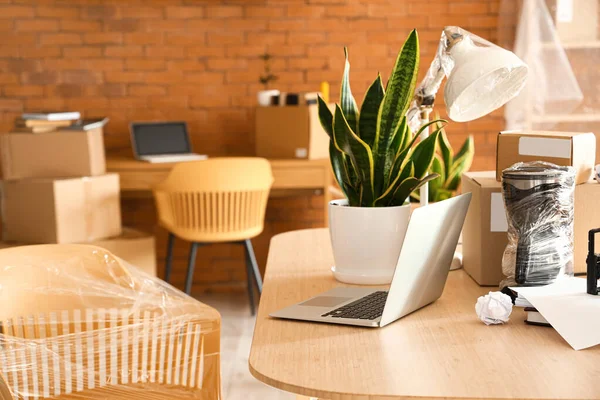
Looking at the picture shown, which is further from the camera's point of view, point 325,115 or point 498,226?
point 325,115

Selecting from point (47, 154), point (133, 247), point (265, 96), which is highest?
point (265, 96)

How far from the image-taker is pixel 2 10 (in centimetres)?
426

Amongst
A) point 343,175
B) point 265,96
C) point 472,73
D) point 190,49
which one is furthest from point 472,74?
point 190,49

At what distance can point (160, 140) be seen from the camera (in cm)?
415

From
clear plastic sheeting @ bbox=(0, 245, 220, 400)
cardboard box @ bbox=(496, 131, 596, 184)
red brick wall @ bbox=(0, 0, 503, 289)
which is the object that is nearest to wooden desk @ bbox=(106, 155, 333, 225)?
red brick wall @ bbox=(0, 0, 503, 289)

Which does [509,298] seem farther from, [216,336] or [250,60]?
[250,60]

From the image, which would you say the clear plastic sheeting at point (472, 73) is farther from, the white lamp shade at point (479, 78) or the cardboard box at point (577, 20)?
the cardboard box at point (577, 20)

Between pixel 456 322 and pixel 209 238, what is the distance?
2327mm

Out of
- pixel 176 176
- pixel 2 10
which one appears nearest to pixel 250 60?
pixel 176 176

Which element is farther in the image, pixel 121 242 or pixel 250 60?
pixel 250 60

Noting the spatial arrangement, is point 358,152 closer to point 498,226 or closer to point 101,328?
point 498,226

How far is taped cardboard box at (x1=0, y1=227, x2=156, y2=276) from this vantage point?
367 cm

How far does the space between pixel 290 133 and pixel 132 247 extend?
0.97m

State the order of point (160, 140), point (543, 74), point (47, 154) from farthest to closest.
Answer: point (160, 140) → point (543, 74) → point (47, 154)
